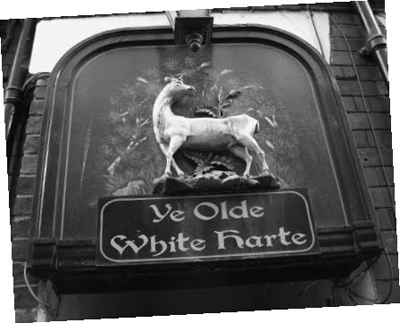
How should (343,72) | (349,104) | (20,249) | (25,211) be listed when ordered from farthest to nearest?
(343,72), (349,104), (25,211), (20,249)

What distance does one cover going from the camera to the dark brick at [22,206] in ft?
9.18

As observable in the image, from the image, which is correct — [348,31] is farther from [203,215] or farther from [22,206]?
[22,206]

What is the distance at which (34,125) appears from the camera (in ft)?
10.1

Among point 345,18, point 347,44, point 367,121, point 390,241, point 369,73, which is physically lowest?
point 390,241

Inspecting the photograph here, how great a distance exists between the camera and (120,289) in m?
2.64

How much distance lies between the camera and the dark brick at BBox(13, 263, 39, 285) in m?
2.61

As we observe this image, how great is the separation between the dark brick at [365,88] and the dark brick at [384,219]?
79cm

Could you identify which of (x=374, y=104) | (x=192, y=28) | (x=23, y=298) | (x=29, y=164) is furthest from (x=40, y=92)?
(x=374, y=104)

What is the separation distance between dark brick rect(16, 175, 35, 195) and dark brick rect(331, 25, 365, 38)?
2.09 metres

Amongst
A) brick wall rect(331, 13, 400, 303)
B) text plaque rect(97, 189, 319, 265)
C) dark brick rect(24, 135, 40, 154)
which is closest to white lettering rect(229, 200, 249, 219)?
text plaque rect(97, 189, 319, 265)

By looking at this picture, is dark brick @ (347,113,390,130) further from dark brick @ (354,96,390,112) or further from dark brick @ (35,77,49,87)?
dark brick @ (35,77,49,87)

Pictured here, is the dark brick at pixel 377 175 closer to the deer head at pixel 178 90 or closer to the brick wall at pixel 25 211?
the deer head at pixel 178 90

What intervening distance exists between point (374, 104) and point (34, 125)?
79.3 inches

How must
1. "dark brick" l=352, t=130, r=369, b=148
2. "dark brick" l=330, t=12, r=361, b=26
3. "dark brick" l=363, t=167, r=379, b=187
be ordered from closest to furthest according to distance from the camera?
"dark brick" l=363, t=167, r=379, b=187, "dark brick" l=352, t=130, r=369, b=148, "dark brick" l=330, t=12, r=361, b=26
